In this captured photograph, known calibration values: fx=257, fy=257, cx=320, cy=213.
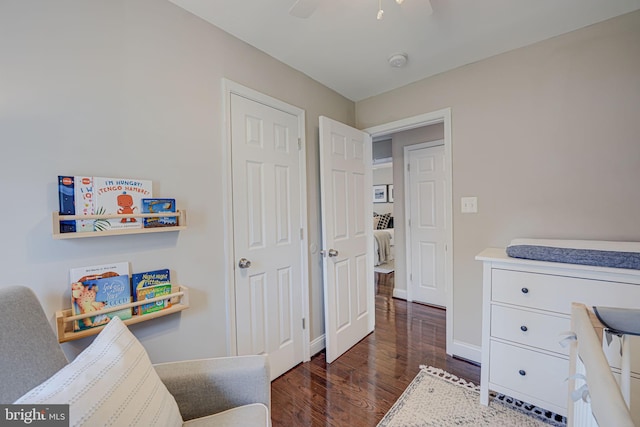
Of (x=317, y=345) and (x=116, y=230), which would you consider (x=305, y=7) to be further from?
(x=317, y=345)

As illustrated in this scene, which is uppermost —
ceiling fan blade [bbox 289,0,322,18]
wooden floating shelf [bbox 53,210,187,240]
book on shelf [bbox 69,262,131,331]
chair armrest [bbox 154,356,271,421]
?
ceiling fan blade [bbox 289,0,322,18]

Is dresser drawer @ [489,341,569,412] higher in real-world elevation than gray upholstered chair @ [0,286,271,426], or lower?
lower

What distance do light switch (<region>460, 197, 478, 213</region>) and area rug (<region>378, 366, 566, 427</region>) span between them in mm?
1254

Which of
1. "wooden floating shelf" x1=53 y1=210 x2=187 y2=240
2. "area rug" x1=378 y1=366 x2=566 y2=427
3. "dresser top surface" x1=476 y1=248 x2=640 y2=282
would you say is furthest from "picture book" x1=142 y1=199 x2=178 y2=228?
"dresser top surface" x1=476 y1=248 x2=640 y2=282

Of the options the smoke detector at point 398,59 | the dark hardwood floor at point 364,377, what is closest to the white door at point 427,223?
the dark hardwood floor at point 364,377

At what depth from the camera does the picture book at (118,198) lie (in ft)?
3.71

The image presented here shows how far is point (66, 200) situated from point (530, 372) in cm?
246

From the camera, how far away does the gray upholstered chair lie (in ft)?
2.45

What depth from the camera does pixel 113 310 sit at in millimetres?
1131

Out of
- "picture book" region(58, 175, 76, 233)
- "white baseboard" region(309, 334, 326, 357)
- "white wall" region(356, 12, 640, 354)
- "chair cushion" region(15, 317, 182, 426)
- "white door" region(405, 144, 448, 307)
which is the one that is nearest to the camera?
"chair cushion" region(15, 317, 182, 426)

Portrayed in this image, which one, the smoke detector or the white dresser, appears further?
the smoke detector

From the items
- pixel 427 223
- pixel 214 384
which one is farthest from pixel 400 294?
pixel 214 384

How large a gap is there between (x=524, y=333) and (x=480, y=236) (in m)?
0.75

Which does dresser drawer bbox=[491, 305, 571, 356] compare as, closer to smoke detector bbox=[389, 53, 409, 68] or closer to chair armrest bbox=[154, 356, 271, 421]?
chair armrest bbox=[154, 356, 271, 421]
